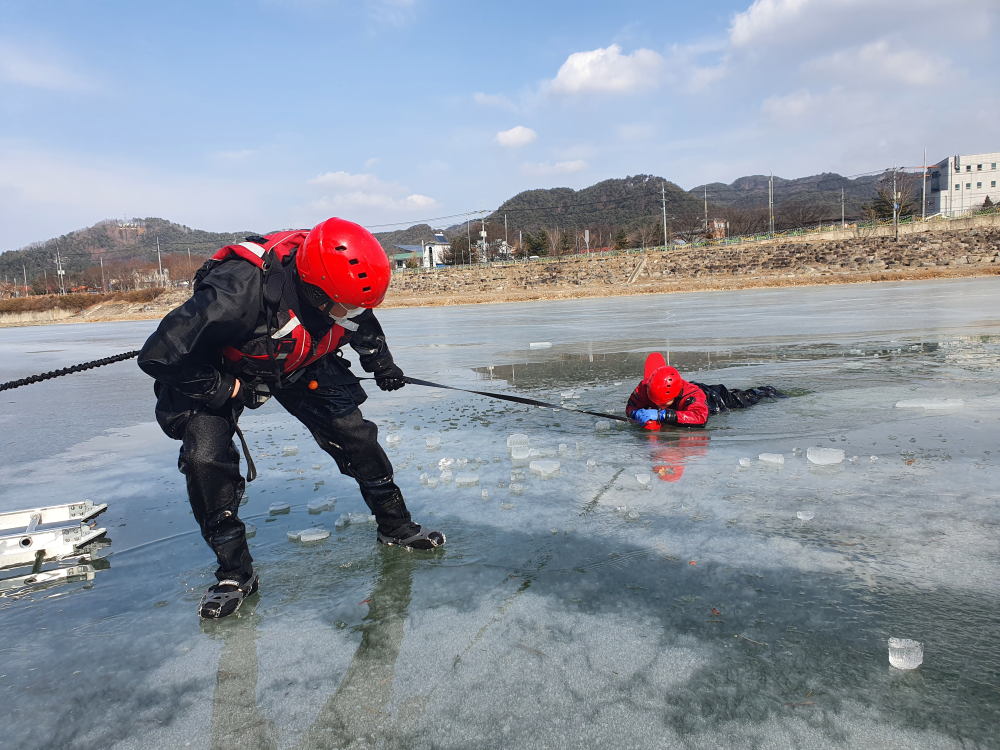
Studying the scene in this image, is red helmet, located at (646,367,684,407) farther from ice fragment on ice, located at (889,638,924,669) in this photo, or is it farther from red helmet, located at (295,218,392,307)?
ice fragment on ice, located at (889,638,924,669)

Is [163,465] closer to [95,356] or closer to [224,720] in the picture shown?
[224,720]

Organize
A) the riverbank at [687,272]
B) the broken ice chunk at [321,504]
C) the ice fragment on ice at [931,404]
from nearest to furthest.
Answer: the broken ice chunk at [321,504] < the ice fragment on ice at [931,404] < the riverbank at [687,272]

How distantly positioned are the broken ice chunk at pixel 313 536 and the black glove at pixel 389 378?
2.86 ft

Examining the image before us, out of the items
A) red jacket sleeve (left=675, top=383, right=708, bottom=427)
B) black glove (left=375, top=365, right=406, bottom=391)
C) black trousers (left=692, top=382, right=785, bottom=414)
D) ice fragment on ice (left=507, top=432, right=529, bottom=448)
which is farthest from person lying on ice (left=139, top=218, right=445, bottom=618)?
black trousers (left=692, top=382, right=785, bottom=414)

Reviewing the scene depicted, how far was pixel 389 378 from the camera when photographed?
3537mm

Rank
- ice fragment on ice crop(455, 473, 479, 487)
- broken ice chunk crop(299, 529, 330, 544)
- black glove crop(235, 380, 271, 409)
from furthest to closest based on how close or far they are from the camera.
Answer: ice fragment on ice crop(455, 473, 479, 487) < broken ice chunk crop(299, 529, 330, 544) < black glove crop(235, 380, 271, 409)

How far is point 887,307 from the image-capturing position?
1797 centimetres

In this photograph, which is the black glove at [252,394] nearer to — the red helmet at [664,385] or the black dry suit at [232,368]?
the black dry suit at [232,368]

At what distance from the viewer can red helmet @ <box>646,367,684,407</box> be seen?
17.9ft

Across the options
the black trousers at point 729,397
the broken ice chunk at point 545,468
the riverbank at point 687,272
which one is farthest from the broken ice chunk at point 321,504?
the riverbank at point 687,272

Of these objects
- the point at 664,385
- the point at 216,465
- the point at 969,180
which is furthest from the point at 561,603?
the point at 969,180

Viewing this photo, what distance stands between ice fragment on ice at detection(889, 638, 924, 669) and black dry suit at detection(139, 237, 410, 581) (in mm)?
2166

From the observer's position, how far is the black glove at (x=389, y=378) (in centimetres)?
351

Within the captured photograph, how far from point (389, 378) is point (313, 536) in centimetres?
97
